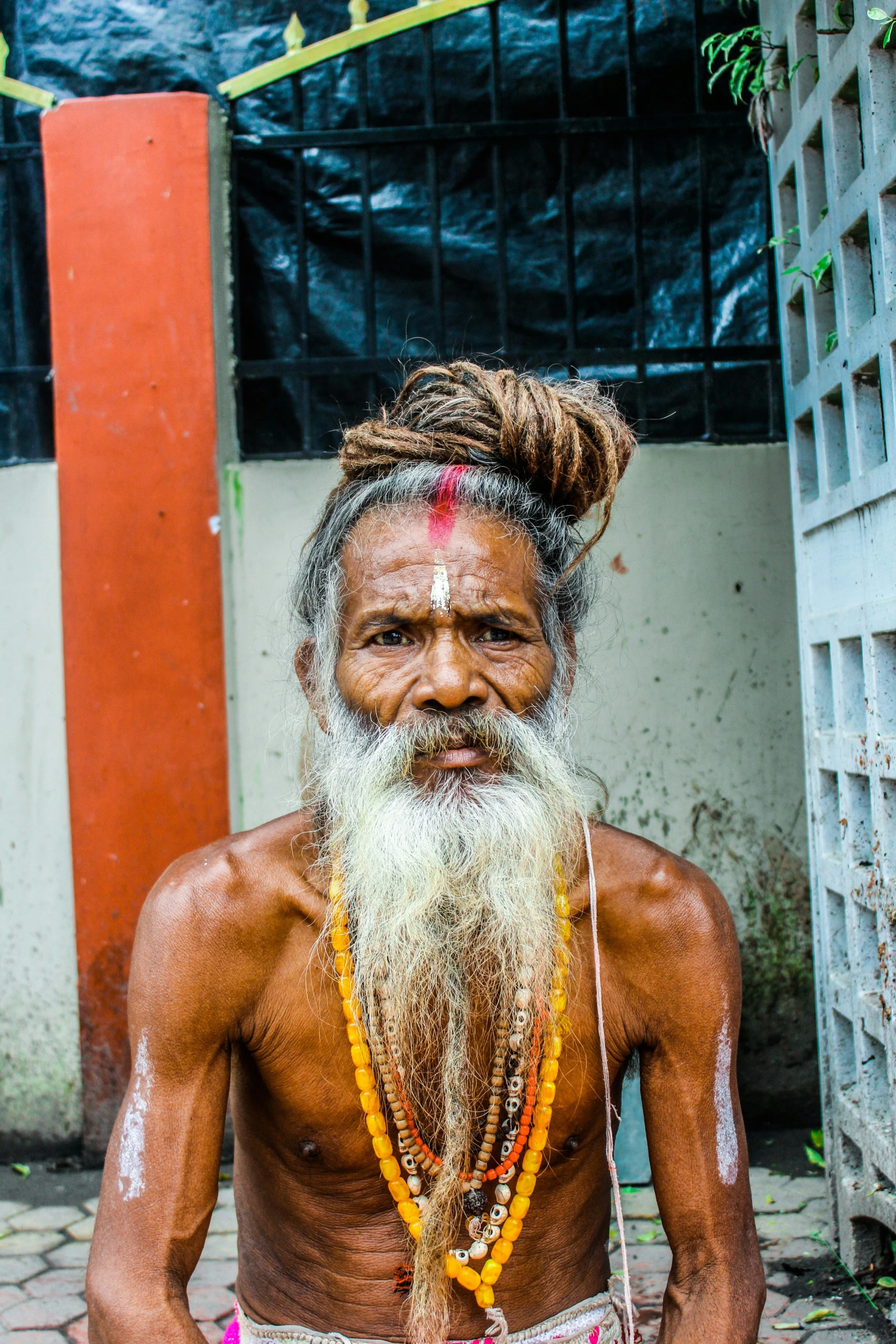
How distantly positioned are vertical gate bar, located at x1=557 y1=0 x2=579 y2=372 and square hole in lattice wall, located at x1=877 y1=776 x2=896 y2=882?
2009 millimetres

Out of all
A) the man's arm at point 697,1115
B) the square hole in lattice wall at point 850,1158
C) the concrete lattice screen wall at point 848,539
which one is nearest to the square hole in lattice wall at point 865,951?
the concrete lattice screen wall at point 848,539

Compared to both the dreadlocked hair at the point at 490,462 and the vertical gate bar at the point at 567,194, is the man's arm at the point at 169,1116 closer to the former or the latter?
the dreadlocked hair at the point at 490,462

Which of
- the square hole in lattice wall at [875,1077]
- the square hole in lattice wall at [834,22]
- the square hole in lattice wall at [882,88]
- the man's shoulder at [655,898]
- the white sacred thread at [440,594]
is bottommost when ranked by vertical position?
the square hole in lattice wall at [875,1077]

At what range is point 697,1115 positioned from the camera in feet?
6.68

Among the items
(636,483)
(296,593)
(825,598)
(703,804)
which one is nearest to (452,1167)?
(296,593)

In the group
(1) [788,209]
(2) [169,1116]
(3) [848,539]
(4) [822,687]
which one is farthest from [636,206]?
(2) [169,1116]

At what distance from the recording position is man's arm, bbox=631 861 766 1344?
1.99 metres

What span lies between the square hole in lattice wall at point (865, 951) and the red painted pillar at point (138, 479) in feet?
6.61

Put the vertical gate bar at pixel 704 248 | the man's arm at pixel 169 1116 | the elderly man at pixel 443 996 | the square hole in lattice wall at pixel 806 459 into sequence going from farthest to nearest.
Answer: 1. the vertical gate bar at pixel 704 248
2. the square hole in lattice wall at pixel 806 459
3. the elderly man at pixel 443 996
4. the man's arm at pixel 169 1116

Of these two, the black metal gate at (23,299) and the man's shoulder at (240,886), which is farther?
the black metal gate at (23,299)

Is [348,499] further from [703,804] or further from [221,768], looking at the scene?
[703,804]

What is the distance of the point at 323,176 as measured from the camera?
4.05 m

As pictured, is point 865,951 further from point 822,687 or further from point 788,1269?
point 788,1269

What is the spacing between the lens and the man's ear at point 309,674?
2.25 meters
